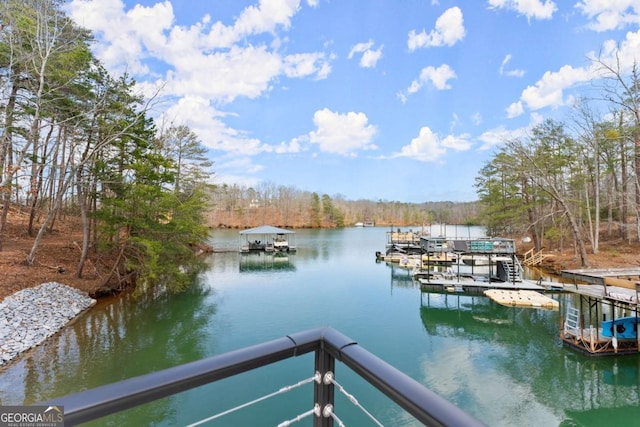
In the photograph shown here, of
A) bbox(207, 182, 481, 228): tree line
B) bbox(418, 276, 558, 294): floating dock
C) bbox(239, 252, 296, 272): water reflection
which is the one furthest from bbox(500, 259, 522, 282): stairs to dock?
bbox(207, 182, 481, 228): tree line

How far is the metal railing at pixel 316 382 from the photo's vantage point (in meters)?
0.64

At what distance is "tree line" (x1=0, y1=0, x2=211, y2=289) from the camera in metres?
8.90

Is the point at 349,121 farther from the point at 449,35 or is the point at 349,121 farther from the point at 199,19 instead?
the point at 199,19

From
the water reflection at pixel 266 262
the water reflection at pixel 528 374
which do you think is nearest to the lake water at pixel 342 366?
the water reflection at pixel 528 374

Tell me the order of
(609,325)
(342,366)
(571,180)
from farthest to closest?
(571,180), (609,325), (342,366)

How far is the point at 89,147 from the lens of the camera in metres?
11.2

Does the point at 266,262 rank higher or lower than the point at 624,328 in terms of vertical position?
lower

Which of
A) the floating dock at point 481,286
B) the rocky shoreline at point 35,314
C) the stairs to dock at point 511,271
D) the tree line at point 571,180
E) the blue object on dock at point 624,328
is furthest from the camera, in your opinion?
the tree line at point 571,180

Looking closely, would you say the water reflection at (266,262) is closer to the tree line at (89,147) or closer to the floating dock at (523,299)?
the tree line at (89,147)

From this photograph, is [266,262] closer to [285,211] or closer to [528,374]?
[528,374]

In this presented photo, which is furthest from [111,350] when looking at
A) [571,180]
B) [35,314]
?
[571,180]

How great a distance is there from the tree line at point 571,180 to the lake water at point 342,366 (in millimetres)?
7322

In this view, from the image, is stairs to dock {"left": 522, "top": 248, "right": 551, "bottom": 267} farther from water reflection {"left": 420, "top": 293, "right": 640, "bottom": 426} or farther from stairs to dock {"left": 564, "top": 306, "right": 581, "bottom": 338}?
stairs to dock {"left": 564, "top": 306, "right": 581, "bottom": 338}

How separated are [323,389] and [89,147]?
1344 centimetres
